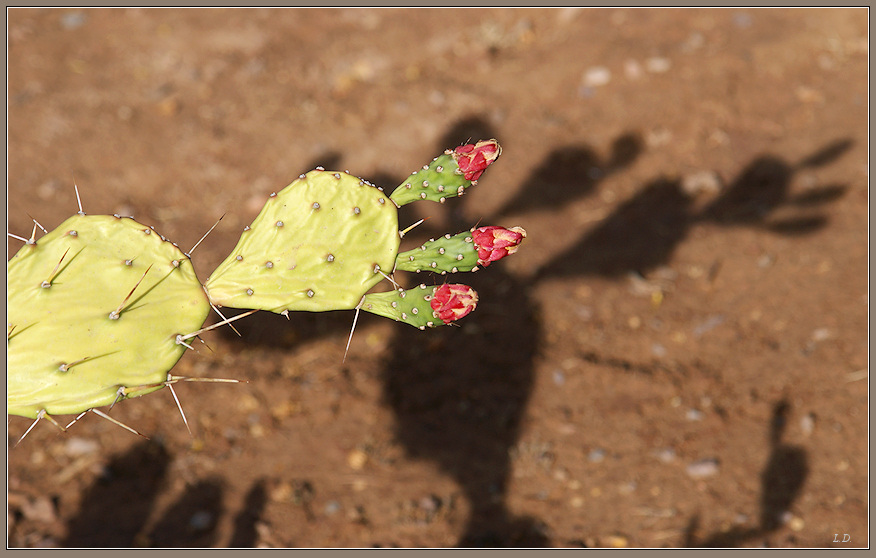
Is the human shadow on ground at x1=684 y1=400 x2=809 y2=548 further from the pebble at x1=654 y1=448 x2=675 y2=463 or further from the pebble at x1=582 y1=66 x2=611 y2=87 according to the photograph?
the pebble at x1=582 y1=66 x2=611 y2=87

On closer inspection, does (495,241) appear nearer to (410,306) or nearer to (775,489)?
(410,306)

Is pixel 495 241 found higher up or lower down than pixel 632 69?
higher up

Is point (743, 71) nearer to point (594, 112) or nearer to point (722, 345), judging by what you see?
point (594, 112)

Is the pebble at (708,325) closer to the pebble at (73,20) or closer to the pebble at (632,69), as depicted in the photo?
the pebble at (632,69)

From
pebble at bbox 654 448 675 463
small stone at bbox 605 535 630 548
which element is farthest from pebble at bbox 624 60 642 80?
small stone at bbox 605 535 630 548

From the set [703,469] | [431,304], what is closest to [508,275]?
[703,469]
